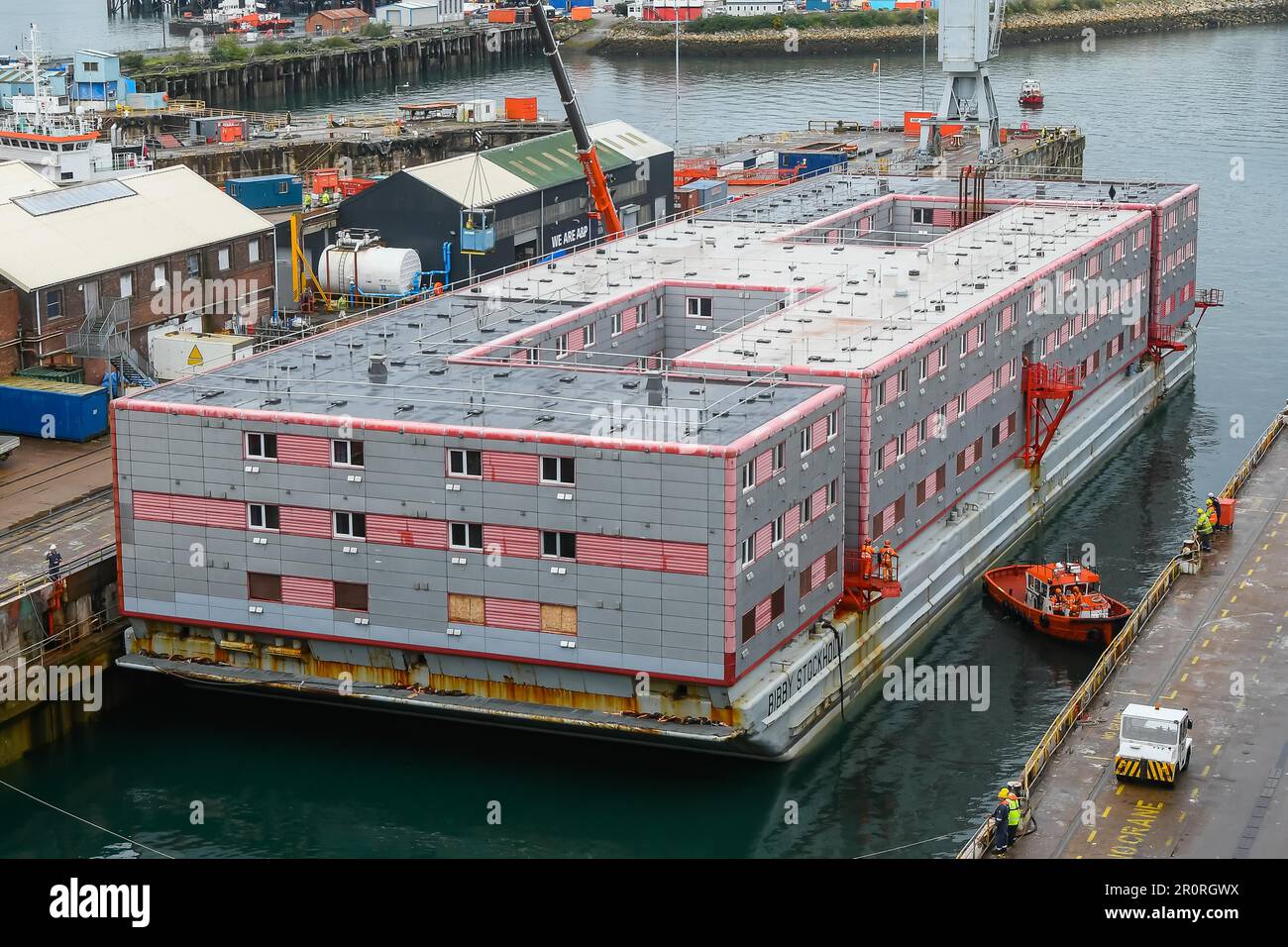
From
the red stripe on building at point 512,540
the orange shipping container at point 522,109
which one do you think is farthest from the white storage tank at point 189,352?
the orange shipping container at point 522,109

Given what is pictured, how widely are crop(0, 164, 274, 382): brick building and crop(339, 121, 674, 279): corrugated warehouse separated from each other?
892 centimetres

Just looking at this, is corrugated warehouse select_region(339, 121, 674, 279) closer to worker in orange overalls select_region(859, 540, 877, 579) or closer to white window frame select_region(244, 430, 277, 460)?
worker in orange overalls select_region(859, 540, 877, 579)

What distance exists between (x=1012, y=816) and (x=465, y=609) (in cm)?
1654

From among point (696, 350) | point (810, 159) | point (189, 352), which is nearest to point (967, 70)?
point (810, 159)

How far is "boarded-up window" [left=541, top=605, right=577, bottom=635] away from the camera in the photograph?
53938 mm

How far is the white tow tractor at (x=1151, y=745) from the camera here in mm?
49031

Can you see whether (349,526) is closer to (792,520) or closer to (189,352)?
(792,520)

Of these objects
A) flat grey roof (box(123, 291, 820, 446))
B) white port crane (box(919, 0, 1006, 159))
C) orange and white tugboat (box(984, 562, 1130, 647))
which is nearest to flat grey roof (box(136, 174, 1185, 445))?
flat grey roof (box(123, 291, 820, 446))

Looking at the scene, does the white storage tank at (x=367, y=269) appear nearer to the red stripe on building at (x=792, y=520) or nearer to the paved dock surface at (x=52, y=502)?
the paved dock surface at (x=52, y=502)

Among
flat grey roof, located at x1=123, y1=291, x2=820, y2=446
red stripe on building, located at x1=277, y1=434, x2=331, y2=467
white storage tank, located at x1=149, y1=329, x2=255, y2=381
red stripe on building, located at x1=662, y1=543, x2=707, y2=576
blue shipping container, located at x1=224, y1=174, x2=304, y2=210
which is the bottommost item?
red stripe on building, located at x1=662, y1=543, x2=707, y2=576

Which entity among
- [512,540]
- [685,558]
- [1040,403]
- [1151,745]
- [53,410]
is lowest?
[1151,745]

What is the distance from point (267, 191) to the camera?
10212cm

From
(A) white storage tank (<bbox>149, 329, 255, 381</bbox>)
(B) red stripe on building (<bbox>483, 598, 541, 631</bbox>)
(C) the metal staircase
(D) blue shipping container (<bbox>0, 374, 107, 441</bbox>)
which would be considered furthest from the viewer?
(A) white storage tank (<bbox>149, 329, 255, 381</bbox>)
